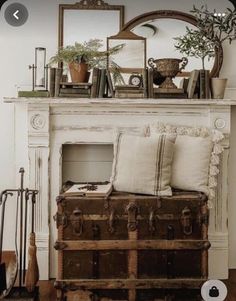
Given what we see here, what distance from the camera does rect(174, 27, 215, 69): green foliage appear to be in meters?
3.34

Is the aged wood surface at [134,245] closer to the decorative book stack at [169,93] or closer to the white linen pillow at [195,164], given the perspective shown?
the white linen pillow at [195,164]

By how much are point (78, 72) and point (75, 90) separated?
0.12 m

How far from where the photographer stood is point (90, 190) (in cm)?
298

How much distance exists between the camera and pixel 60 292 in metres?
2.85

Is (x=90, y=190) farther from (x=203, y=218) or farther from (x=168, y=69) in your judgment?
(x=168, y=69)

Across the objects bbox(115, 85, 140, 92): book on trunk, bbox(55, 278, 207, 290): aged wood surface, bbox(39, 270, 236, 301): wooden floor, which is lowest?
bbox(39, 270, 236, 301): wooden floor

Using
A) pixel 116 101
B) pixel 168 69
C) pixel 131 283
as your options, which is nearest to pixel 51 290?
pixel 131 283

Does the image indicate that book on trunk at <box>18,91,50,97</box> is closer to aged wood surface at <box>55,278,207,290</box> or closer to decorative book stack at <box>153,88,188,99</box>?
decorative book stack at <box>153,88,188,99</box>

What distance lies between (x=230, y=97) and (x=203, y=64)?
1.07ft

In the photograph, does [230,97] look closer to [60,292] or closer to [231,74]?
[231,74]

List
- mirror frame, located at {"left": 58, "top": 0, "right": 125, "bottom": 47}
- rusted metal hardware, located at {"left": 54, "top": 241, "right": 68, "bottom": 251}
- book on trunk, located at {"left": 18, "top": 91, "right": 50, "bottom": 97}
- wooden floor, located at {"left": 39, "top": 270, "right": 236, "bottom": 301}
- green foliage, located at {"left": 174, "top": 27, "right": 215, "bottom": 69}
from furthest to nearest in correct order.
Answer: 1. mirror frame, located at {"left": 58, "top": 0, "right": 125, "bottom": 47}
2. green foliage, located at {"left": 174, "top": 27, "right": 215, "bottom": 69}
3. book on trunk, located at {"left": 18, "top": 91, "right": 50, "bottom": 97}
4. wooden floor, located at {"left": 39, "top": 270, "right": 236, "bottom": 301}
5. rusted metal hardware, located at {"left": 54, "top": 241, "right": 68, "bottom": 251}

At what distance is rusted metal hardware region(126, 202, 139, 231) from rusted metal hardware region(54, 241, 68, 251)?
0.39 metres

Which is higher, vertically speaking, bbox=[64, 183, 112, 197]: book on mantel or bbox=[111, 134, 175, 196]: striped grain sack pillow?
bbox=[111, 134, 175, 196]: striped grain sack pillow

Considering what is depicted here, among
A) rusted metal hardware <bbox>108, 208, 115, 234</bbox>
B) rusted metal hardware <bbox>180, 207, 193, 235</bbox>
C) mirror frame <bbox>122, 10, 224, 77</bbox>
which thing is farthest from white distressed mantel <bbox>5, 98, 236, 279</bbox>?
rusted metal hardware <bbox>180, 207, 193, 235</bbox>
